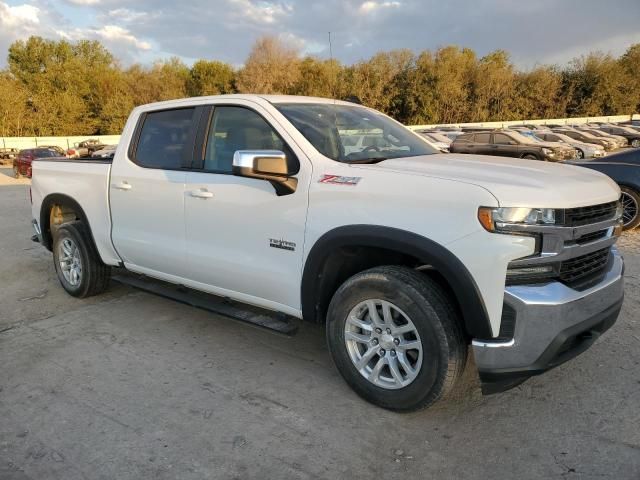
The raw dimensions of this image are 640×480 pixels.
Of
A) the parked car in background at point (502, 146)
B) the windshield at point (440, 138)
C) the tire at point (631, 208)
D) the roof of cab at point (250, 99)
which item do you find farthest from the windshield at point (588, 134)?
the roof of cab at point (250, 99)

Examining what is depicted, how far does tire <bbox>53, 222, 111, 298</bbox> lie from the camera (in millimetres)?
5227

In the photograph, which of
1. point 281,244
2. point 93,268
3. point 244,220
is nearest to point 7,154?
point 93,268

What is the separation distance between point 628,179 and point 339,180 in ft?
22.4

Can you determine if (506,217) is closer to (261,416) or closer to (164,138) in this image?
(261,416)

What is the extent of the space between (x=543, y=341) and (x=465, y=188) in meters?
0.87

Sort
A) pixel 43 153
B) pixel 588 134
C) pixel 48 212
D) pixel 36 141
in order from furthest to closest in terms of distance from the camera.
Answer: pixel 36 141 → pixel 588 134 → pixel 43 153 → pixel 48 212

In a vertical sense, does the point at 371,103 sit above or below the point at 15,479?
above

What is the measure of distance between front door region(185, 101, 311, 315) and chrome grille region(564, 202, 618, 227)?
1.51 metres

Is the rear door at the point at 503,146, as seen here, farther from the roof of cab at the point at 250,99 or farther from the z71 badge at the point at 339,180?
the z71 badge at the point at 339,180

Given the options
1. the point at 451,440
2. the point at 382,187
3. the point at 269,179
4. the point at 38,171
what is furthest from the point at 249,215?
the point at 38,171

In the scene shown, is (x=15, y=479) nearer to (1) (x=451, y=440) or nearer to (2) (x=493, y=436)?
(1) (x=451, y=440)

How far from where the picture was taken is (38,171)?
18.9 ft

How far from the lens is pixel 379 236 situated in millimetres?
3027

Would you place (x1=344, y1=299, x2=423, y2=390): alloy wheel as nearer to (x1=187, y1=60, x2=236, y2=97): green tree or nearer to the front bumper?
the front bumper
